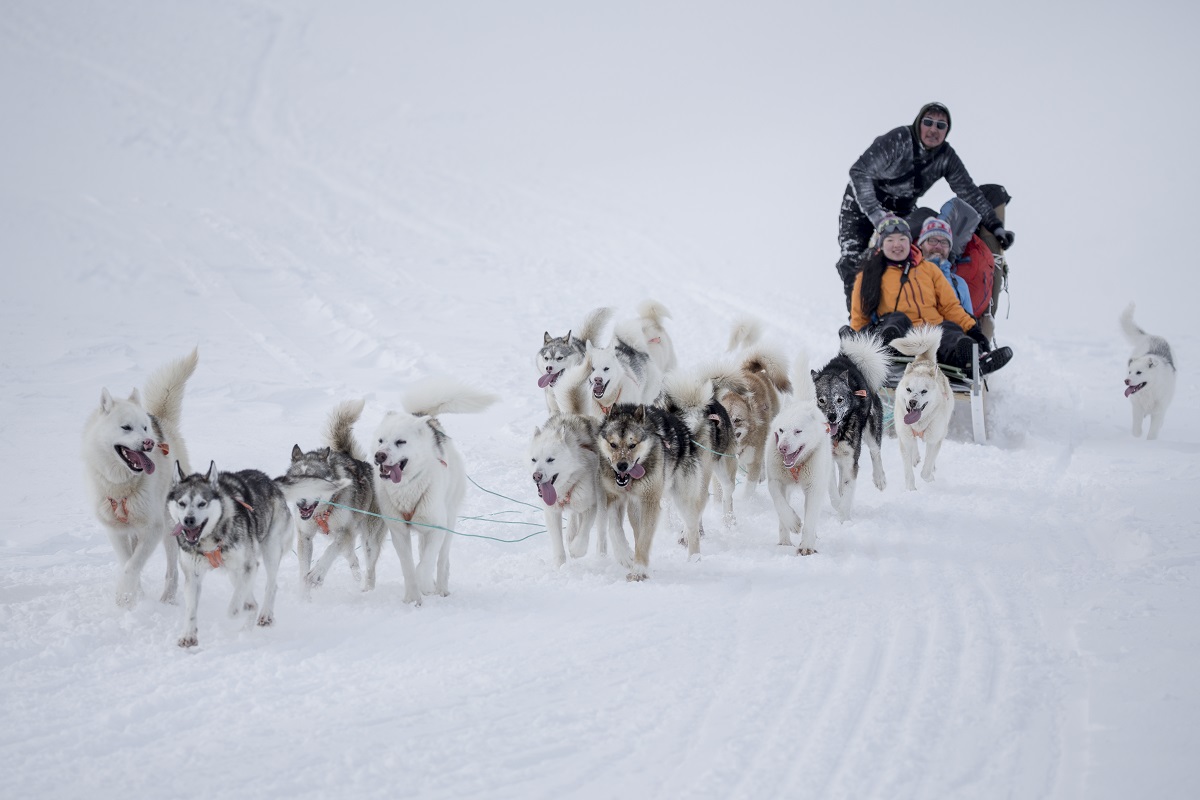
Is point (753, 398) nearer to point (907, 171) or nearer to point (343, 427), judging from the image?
point (343, 427)

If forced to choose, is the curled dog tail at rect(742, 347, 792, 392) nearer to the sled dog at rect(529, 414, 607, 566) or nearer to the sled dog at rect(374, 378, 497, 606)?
the sled dog at rect(529, 414, 607, 566)

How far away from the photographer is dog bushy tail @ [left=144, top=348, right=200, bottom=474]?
4.46 meters

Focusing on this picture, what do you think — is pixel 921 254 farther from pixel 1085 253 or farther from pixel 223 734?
pixel 1085 253

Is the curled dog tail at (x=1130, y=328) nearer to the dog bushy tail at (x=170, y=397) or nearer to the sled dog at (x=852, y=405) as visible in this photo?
the sled dog at (x=852, y=405)

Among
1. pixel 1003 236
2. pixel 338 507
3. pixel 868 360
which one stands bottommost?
pixel 338 507

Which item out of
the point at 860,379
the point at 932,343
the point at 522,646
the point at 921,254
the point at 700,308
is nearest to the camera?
the point at 522,646

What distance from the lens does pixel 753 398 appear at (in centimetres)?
555

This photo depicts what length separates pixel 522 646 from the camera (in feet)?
11.2

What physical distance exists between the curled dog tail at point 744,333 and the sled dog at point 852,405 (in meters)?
0.85

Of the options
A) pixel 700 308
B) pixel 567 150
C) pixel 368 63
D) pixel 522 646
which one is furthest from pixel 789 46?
pixel 522 646

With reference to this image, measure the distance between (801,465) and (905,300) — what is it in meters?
2.75

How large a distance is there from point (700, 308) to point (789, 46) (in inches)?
562

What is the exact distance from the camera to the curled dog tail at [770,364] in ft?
20.0

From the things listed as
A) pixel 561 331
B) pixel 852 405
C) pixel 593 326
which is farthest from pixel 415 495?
pixel 561 331
